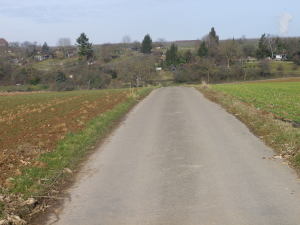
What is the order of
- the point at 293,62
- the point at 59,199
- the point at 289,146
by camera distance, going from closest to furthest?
the point at 59,199 → the point at 289,146 → the point at 293,62

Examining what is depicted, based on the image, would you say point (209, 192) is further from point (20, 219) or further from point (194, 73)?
point (194, 73)

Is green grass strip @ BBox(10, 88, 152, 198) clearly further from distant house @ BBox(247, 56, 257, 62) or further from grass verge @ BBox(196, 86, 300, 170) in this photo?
distant house @ BBox(247, 56, 257, 62)

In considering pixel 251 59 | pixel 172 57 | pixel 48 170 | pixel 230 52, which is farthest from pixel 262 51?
pixel 48 170

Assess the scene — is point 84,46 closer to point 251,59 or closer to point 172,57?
point 172,57

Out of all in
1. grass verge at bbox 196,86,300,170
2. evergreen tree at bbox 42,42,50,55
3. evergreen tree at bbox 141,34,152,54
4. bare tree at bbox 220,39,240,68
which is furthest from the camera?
evergreen tree at bbox 42,42,50,55

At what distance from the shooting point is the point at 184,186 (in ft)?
21.5

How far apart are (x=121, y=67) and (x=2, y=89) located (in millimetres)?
27804

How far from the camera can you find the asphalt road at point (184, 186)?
5211mm

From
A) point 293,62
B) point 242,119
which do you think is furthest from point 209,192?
point 293,62

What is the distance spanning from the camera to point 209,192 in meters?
6.19

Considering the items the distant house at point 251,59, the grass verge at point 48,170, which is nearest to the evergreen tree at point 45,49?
the distant house at point 251,59

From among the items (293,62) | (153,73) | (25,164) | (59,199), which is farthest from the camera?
(293,62)

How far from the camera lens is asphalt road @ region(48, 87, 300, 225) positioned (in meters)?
5.21

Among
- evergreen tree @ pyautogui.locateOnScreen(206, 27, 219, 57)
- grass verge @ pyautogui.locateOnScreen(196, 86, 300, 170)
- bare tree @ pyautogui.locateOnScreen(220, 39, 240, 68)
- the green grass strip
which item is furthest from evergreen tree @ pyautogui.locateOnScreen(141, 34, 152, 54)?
the green grass strip
